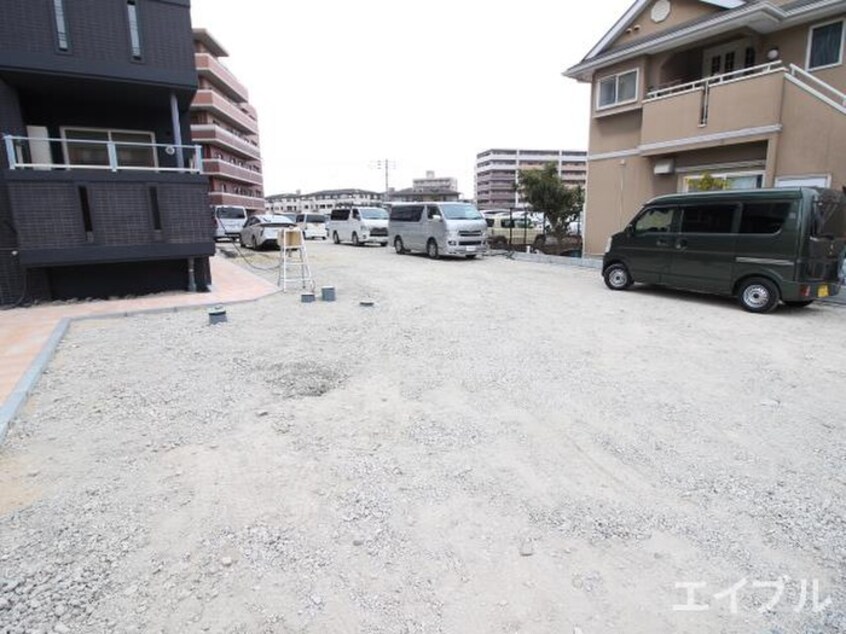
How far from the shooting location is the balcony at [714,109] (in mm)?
10852

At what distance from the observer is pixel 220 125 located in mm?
41594

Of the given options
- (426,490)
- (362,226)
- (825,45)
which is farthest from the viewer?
(362,226)

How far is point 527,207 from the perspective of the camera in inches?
726

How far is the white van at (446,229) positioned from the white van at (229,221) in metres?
9.91

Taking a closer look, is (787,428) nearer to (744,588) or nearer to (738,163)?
(744,588)

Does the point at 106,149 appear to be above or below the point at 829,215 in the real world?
above

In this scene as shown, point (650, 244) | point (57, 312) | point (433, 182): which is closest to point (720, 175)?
point (650, 244)

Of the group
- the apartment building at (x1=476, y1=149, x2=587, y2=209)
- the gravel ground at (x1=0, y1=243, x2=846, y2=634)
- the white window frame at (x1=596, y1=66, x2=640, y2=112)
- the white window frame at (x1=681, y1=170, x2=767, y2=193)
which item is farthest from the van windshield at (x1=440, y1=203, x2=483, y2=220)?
the apartment building at (x1=476, y1=149, x2=587, y2=209)

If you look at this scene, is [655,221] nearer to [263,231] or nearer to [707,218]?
[707,218]

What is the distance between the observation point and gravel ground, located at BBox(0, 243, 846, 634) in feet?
6.93

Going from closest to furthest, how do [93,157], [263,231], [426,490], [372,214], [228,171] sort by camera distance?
1. [426,490]
2. [93,157]
3. [263,231]
4. [372,214]
5. [228,171]

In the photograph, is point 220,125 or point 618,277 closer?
point 618,277

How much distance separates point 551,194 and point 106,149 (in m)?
13.2

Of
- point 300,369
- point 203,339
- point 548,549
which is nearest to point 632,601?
point 548,549
